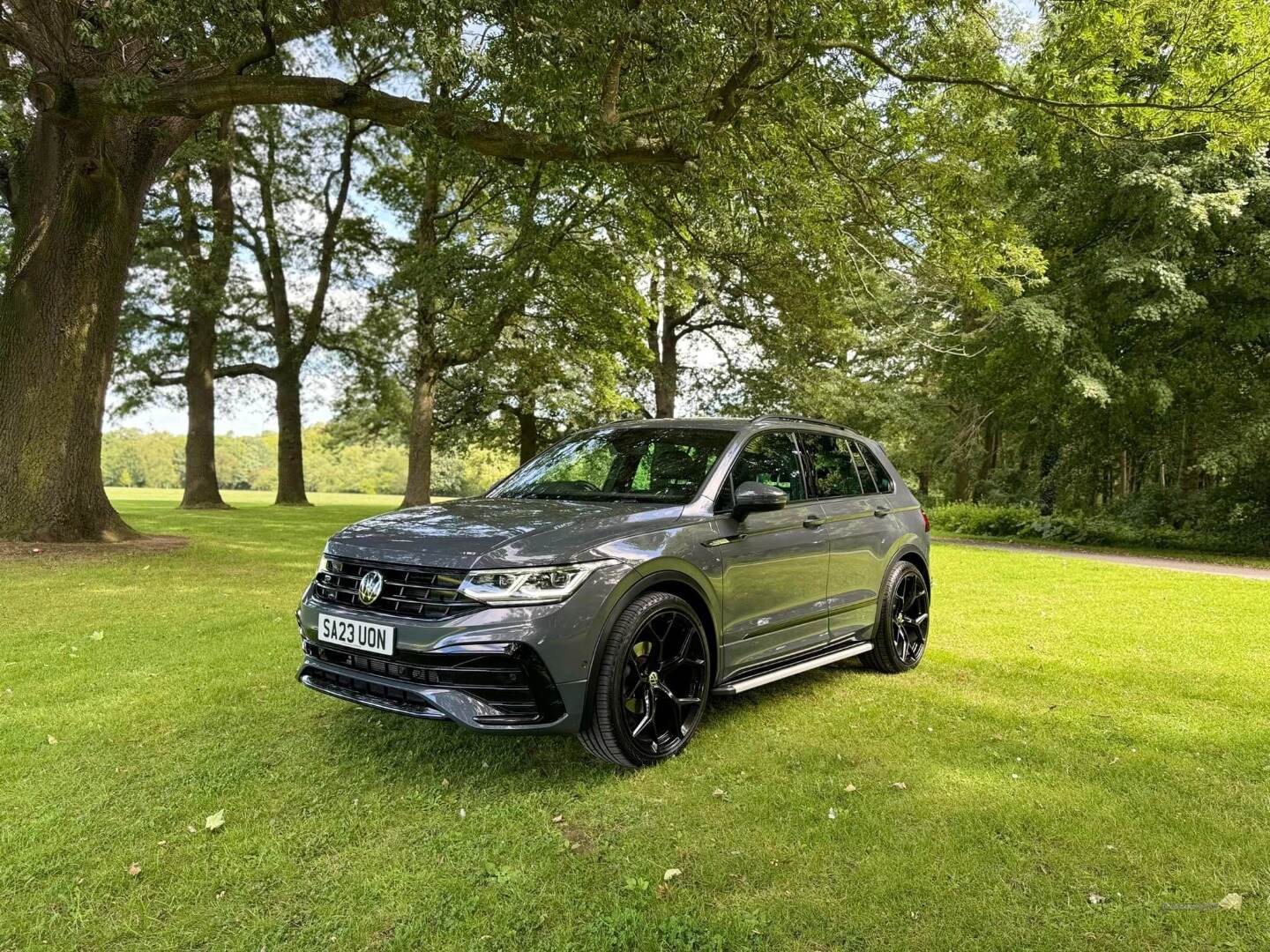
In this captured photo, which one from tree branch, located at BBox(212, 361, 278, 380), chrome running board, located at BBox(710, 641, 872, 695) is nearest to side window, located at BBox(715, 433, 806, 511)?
chrome running board, located at BBox(710, 641, 872, 695)

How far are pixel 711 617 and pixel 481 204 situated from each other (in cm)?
1921

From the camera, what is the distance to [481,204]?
21.0 metres

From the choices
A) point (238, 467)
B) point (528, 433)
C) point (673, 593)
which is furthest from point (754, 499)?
point (238, 467)

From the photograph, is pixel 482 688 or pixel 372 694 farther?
pixel 372 694

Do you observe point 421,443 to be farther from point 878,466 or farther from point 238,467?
point 238,467

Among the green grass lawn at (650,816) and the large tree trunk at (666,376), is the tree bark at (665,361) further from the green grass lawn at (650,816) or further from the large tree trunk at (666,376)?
the green grass lawn at (650,816)

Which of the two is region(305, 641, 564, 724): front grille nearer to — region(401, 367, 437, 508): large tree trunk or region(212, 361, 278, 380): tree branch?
region(401, 367, 437, 508): large tree trunk

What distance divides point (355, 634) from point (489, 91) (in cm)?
886

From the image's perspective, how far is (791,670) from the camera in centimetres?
461

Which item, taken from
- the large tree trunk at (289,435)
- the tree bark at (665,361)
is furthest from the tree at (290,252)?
the tree bark at (665,361)

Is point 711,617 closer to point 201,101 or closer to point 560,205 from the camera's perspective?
point 201,101

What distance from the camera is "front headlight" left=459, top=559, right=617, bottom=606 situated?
3.38m

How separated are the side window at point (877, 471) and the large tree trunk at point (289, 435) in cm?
2307

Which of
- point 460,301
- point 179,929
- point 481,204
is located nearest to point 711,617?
point 179,929
